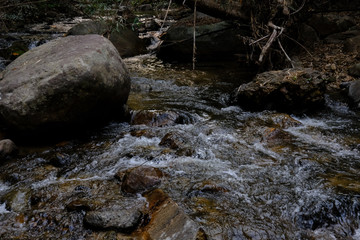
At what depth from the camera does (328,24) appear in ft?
28.1

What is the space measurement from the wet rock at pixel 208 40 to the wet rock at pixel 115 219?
6688 mm

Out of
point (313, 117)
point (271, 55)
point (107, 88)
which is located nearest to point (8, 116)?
point (107, 88)

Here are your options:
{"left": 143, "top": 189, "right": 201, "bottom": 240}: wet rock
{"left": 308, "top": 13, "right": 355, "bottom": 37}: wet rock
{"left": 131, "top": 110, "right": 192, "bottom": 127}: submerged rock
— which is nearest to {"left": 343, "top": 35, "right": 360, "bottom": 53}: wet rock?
{"left": 308, "top": 13, "right": 355, "bottom": 37}: wet rock

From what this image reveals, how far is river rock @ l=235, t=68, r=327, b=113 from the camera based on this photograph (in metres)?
5.20

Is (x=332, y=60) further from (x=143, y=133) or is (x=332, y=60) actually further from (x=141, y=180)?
(x=141, y=180)

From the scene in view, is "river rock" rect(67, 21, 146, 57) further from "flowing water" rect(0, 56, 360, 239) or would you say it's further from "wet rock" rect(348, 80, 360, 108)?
"wet rock" rect(348, 80, 360, 108)

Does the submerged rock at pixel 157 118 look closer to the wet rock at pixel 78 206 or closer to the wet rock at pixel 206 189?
the wet rock at pixel 206 189

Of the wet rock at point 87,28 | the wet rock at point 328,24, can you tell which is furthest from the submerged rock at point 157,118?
the wet rock at point 328,24

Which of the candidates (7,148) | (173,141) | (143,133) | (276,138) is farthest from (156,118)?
(7,148)

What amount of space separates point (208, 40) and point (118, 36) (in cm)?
337

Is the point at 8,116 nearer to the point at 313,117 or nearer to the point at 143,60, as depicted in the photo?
the point at 313,117

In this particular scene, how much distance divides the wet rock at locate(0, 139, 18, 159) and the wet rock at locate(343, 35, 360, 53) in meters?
7.85

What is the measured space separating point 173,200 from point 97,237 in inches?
31.8

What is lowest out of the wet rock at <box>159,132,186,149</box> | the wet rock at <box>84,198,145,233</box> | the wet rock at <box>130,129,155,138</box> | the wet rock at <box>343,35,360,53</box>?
the wet rock at <box>130,129,155,138</box>
